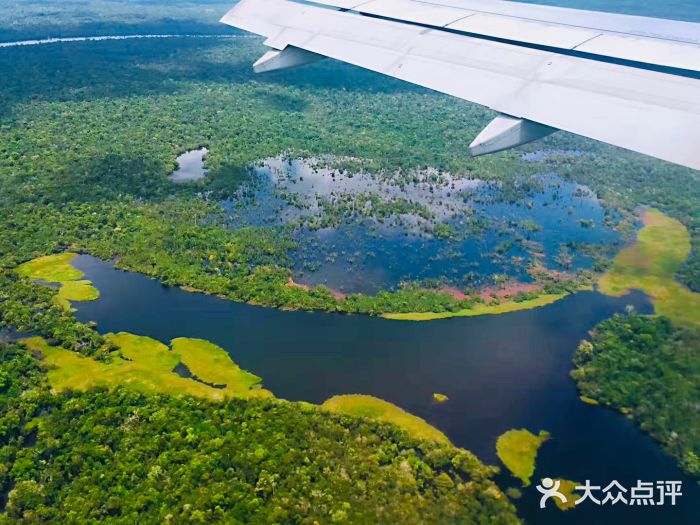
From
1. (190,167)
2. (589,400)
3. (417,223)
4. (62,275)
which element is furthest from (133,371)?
(190,167)

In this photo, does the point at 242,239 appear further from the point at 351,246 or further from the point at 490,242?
the point at 490,242

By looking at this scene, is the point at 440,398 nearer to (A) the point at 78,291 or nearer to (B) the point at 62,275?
(A) the point at 78,291

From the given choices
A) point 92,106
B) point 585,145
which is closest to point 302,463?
point 585,145

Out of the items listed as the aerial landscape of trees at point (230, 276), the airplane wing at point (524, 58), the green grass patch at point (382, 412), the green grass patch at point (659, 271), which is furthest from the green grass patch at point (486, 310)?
the airplane wing at point (524, 58)

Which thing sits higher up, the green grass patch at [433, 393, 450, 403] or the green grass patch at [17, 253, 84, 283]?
the green grass patch at [17, 253, 84, 283]

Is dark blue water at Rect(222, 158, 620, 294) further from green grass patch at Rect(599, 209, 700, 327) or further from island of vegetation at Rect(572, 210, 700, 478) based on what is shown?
island of vegetation at Rect(572, 210, 700, 478)

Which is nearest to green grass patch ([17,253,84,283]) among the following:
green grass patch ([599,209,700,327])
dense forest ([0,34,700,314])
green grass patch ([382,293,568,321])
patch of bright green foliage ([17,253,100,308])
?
patch of bright green foliage ([17,253,100,308])

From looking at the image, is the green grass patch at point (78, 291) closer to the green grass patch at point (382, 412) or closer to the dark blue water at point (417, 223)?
the dark blue water at point (417, 223)

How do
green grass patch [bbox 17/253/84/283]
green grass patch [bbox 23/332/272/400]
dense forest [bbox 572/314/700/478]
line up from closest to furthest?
1. dense forest [bbox 572/314/700/478]
2. green grass patch [bbox 23/332/272/400]
3. green grass patch [bbox 17/253/84/283]
